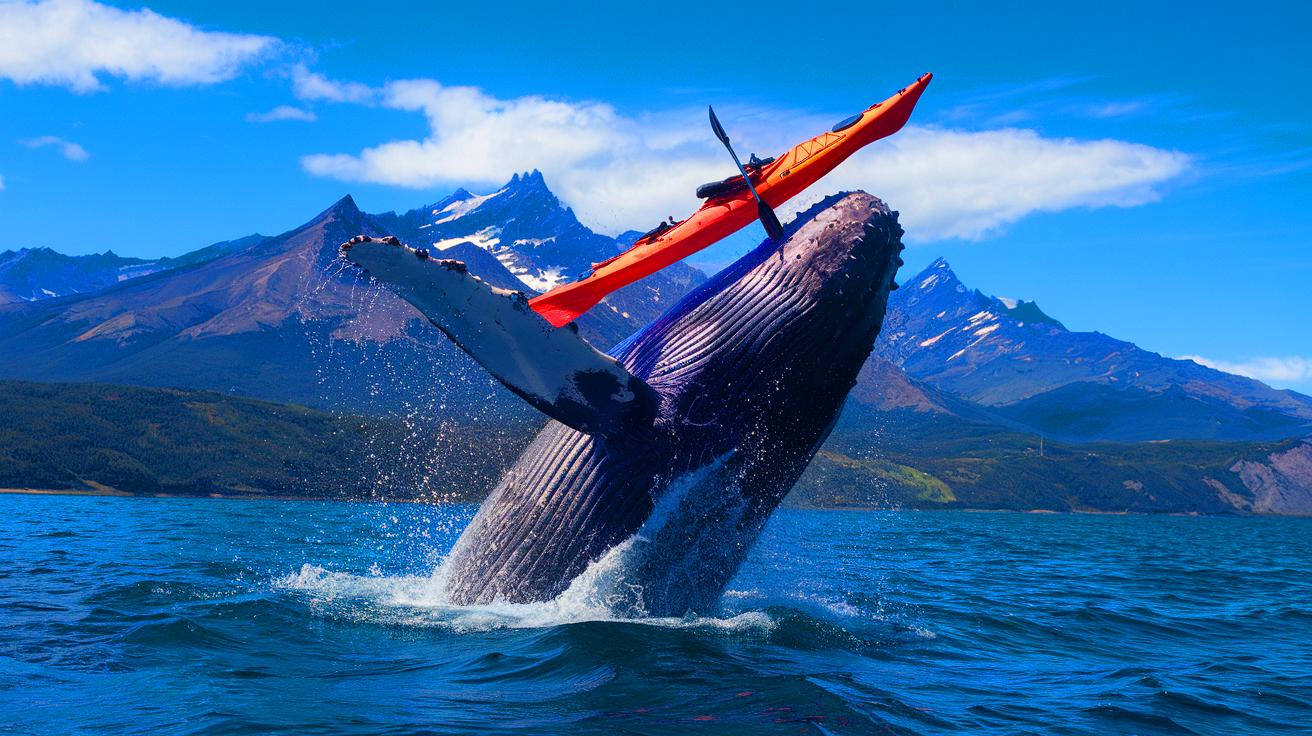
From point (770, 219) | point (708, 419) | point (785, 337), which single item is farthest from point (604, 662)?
point (770, 219)

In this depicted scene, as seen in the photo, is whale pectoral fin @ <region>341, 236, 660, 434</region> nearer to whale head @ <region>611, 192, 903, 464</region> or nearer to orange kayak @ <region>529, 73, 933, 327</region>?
whale head @ <region>611, 192, 903, 464</region>

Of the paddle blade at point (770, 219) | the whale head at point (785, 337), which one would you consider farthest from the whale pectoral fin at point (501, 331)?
the paddle blade at point (770, 219)

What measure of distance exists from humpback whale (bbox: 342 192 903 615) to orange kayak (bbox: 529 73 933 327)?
50cm

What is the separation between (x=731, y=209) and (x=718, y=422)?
73.3 inches

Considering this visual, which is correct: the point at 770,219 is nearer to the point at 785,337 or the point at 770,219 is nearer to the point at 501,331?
the point at 785,337

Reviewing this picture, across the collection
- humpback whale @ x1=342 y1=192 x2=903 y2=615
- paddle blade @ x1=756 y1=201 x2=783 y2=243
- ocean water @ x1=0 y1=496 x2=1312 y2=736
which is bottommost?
ocean water @ x1=0 y1=496 x2=1312 y2=736

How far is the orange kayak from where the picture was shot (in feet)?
28.3

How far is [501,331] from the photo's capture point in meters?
6.85

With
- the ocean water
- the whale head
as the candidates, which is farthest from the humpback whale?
the ocean water

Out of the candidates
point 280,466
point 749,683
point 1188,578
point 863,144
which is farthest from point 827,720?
point 280,466

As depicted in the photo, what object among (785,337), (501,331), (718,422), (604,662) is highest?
(785,337)

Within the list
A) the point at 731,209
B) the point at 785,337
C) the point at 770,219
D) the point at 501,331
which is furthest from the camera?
the point at 731,209

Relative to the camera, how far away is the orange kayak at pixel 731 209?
28.3 ft

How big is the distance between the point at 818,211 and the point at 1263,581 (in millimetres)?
21155
